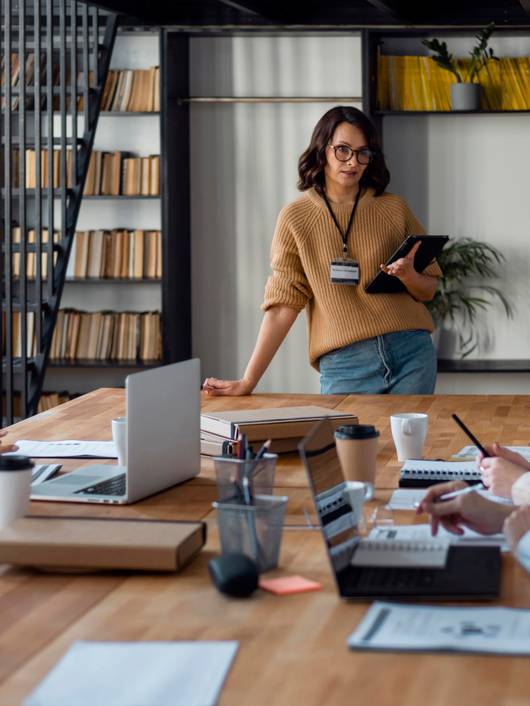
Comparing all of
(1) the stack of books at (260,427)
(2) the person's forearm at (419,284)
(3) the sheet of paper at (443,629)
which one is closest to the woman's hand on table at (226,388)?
(2) the person's forearm at (419,284)

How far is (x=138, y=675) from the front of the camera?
1.18 meters

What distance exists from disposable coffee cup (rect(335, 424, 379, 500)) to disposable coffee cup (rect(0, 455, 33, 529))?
571mm

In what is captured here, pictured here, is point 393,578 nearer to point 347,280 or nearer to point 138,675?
point 138,675

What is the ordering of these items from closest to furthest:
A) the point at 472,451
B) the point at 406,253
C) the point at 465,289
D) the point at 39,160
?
1. the point at 472,451
2. the point at 406,253
3. the point at 39,160
4. the point at 465,289

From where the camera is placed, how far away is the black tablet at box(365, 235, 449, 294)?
3.30 m

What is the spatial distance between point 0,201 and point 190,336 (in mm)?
1407

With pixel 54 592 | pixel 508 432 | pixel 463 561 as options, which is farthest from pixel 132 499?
pixel 508 432

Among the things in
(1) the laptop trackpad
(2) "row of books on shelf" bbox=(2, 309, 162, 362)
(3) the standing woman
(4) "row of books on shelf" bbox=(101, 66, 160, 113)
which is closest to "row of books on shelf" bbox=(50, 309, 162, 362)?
(2) "row of books on shelf" bbox=(2, 309, 162, 362)

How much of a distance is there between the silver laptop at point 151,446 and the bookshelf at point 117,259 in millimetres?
3858

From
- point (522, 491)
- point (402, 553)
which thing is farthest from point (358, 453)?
point (402, 553)

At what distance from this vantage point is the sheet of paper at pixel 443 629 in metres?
1.24

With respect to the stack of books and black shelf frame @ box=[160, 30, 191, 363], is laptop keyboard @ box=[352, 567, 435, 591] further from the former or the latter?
black shelf frame @ box=[160, 30, 191, 363]

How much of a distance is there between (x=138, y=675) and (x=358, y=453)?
922mm

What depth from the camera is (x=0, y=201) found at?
5.55m
